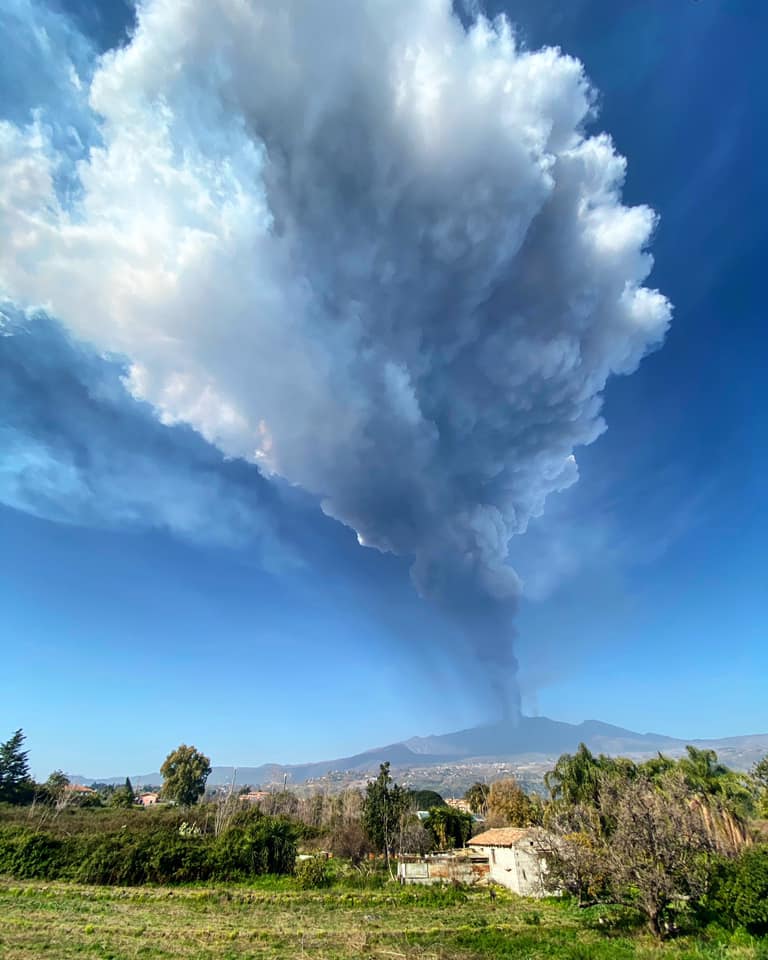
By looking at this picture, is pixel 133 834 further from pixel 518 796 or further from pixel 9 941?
pixel 518 796

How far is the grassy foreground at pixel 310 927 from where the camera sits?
16.4 meters

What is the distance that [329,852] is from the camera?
1916 inches

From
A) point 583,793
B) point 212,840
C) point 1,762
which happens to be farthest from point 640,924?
point 1,762

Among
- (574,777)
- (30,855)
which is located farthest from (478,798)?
(30,855)

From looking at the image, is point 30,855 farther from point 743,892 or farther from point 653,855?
point 743,892

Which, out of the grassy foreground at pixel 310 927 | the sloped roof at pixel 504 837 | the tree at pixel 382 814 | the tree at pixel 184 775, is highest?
the tree at pixel 184 775

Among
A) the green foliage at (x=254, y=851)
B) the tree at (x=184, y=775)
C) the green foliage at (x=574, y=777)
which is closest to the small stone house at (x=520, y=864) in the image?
the green foliage at (x=574, y=777)

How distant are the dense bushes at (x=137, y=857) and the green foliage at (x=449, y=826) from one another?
25.0 meters

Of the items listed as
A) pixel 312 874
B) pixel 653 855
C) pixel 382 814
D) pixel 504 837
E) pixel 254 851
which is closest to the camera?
pixel 653 855

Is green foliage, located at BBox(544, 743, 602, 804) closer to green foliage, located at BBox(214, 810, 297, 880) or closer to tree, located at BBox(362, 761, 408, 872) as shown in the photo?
tree, located at BBox(362, 761, 408, 872)

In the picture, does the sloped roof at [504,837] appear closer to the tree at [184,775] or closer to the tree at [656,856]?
the tree at [656,856]

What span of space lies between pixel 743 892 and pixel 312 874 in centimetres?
2858

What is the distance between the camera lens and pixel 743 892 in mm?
18297

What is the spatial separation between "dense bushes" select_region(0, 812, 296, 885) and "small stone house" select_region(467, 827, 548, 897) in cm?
1653
